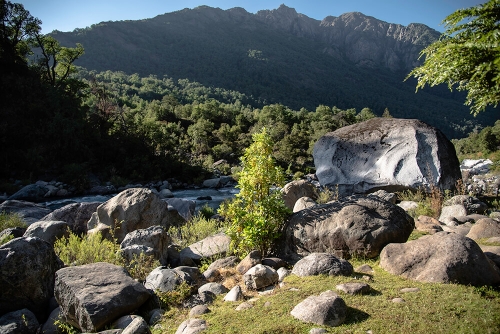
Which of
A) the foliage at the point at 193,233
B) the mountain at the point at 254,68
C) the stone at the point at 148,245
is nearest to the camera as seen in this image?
the stone at the point at 148,245

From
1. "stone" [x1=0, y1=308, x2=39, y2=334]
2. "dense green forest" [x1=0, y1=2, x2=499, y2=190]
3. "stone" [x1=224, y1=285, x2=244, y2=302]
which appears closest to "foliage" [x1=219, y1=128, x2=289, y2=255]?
"stone" [x1=224, y1=285, x2=244, y2=302]

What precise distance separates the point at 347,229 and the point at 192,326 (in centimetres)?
317

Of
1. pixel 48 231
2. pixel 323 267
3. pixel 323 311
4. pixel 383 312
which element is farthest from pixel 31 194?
pixel 383 312

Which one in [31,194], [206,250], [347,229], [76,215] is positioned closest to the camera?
[347,229]

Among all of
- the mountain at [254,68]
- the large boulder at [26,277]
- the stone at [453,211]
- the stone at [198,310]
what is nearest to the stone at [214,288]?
the stone at [198,310]

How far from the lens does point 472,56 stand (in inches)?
110

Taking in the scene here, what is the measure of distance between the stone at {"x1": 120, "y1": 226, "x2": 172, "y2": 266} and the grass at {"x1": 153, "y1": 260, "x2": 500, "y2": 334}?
2.19m

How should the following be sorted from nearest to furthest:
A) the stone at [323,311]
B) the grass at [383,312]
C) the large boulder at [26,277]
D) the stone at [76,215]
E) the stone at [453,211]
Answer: the grass at [383,312] < the stone at [323,311] < the large boulder at [26,277] < the stone at [453,211] < the stone at [76,215]

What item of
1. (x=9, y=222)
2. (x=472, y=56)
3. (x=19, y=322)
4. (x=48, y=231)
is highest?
(x=472, y=56)

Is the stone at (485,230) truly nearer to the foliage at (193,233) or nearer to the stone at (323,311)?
the stone at (323,311)

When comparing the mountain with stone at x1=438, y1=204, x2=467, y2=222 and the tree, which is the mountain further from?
the tree

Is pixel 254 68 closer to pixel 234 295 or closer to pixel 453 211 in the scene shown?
pixel 453 211

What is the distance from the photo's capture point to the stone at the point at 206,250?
273 inches

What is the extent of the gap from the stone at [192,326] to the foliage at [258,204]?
2330 millimetres
